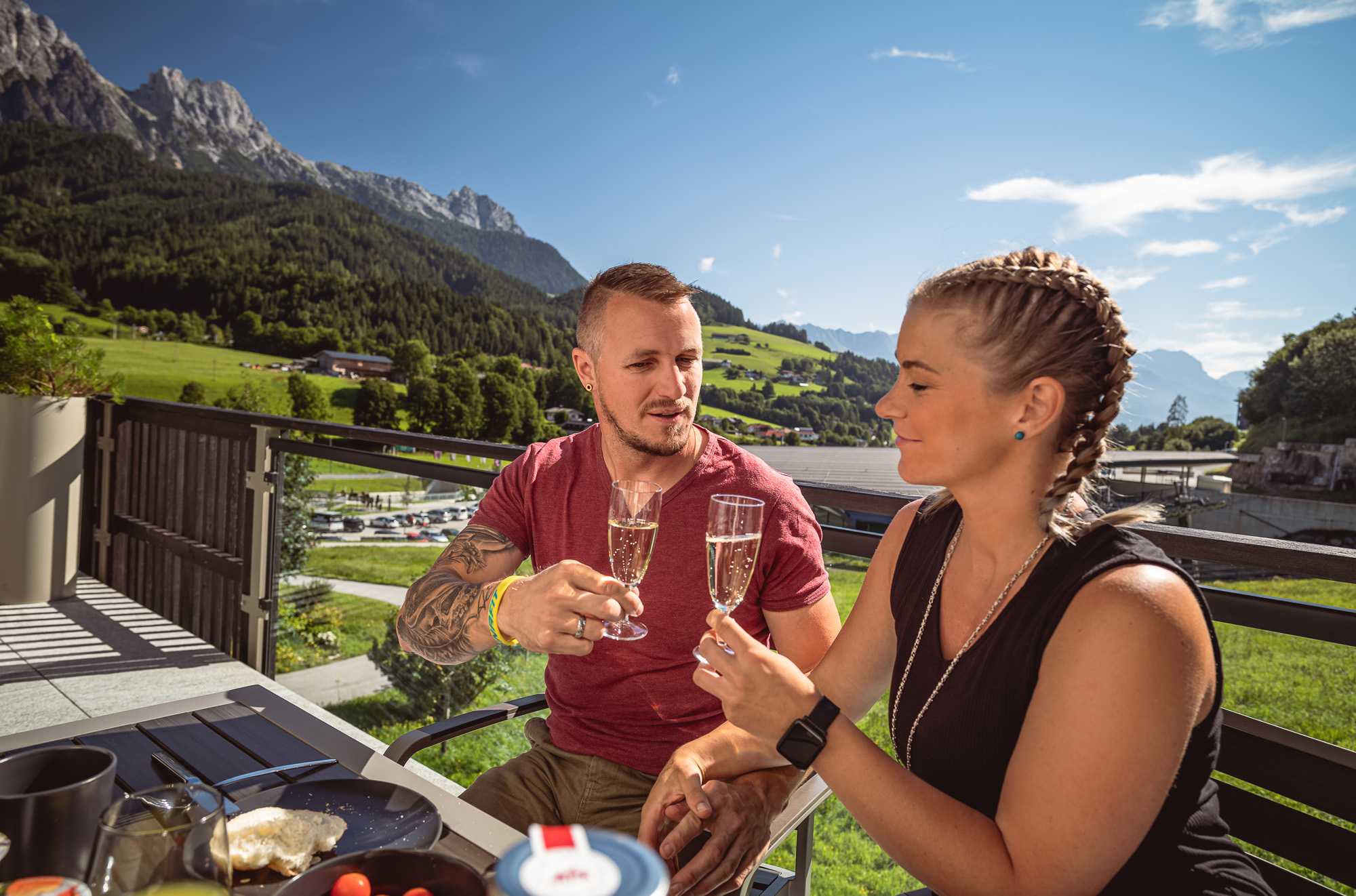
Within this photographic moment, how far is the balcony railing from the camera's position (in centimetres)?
115

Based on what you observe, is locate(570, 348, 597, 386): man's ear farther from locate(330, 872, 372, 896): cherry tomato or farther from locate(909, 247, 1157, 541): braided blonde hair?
locate(330, 872, 372, 896): cherry tomato

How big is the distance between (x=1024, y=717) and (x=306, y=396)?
64.0 m

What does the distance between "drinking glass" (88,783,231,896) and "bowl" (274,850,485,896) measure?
10 centimetres

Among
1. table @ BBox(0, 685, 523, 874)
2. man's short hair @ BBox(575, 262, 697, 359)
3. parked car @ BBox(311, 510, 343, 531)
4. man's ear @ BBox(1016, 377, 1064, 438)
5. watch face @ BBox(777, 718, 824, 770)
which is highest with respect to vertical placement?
man's short hair @ BBox(575, 262, 697, 359)

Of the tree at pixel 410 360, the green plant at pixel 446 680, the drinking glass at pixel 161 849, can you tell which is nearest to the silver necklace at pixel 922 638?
the drinking glass at pixel 161 849

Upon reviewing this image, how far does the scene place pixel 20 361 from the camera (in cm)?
454

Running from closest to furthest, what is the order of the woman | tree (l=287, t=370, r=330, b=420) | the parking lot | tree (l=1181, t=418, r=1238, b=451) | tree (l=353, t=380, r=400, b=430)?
the woman, the parking lot, tree (l=287, t=370, r=330, b=420), tree (l=353, t=380, r=400, b=430), tree (l=1181, t=418, r=1238, b=451)

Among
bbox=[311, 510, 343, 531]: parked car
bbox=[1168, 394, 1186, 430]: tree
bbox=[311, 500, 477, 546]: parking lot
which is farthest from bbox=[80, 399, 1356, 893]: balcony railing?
bbox=[1168, 394, 1186, 430]: tree

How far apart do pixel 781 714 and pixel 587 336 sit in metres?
1.21

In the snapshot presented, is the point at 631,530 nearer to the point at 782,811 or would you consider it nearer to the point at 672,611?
the point at 672,611

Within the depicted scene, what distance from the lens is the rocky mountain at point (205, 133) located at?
290 ft

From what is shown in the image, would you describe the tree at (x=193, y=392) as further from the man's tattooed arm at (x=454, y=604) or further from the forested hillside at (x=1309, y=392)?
the forested hillside at (x=1309, y=392)

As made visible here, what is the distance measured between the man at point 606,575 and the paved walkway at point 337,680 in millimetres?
2947

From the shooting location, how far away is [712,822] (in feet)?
4.16
